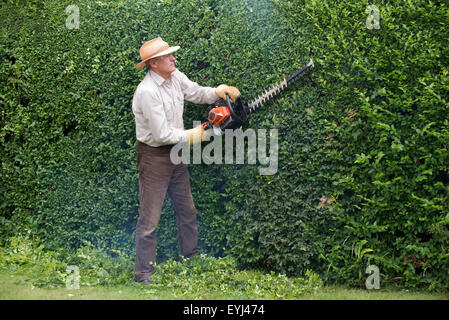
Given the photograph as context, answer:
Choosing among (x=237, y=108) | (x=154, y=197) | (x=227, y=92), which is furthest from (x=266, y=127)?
(x=154, y=197)

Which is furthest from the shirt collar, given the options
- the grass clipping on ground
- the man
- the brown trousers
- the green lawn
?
the green lawn

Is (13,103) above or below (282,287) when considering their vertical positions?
above

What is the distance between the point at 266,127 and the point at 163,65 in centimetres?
127

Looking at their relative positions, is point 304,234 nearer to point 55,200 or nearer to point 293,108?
point 293,108

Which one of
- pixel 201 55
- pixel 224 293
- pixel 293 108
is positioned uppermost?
pixel 201 55

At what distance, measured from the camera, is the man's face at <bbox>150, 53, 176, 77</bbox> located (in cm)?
512

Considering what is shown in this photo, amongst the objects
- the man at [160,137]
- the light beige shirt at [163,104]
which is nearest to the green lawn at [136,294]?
the man at [160,137]

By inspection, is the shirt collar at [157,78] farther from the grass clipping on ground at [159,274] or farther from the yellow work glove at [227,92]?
the grass clipping on ground at [159,274]

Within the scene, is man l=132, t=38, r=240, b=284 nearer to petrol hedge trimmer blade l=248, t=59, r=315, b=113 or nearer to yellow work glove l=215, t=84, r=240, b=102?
yellow work glove l=215, t=84, r=240, b=102

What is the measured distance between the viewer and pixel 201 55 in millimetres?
5629

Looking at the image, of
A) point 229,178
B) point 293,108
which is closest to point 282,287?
point 229,178

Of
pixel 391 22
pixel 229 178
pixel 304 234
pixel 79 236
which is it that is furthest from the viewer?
pixel 79 236

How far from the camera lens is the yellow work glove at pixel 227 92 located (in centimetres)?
527

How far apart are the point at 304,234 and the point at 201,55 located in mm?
2297
